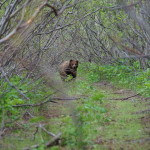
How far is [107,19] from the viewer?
575 inches

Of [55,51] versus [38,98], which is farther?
[55,51]

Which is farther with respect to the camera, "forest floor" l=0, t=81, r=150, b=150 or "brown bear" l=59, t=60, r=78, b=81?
"brown bear" l=59, t=60, r=78, b=81

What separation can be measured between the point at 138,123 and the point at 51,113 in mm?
1993

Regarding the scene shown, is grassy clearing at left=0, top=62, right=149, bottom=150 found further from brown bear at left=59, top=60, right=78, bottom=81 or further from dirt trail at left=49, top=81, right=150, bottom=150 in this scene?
brown bear at left=59, top=60, right=78, bottom=81

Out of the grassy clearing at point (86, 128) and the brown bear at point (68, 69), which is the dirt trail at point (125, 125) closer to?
the grassy clearing at point (86, 128)

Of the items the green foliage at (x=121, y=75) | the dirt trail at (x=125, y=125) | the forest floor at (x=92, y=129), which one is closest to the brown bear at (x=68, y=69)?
the green foliage at (x=121, y=75)

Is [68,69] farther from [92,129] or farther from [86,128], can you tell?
[86,128]

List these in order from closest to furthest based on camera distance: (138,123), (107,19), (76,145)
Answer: (76,145) → (138,123) → (107,19)

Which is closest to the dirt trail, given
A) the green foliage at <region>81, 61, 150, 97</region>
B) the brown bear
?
the green foliage at <region>81, 61, 150, 97</region>

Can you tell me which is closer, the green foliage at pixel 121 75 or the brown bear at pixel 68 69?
the green foliage at pixel 121 75

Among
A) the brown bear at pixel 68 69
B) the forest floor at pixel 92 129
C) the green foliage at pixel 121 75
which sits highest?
the brown bear at pixel 68 69

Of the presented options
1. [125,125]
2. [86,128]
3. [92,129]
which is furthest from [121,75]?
[86,128]

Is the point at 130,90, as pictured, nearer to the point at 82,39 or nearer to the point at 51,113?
the point at 51,113

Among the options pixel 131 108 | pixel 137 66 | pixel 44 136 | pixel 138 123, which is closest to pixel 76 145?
pixel 44 136
